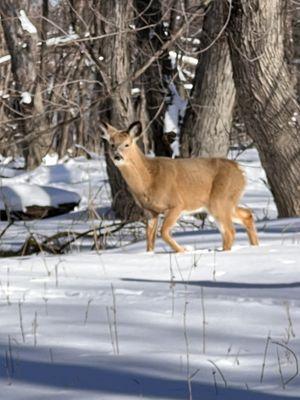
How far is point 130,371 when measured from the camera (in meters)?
4.68

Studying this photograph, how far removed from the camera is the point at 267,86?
477 inches

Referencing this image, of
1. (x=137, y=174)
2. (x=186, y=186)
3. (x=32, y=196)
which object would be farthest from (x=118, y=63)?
(x=186, y=186)

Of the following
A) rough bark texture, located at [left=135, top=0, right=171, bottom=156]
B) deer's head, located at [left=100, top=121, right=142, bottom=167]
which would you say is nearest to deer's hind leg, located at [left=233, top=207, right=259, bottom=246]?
deer's head, located at [left=100, top=121, right=142, bottom=167]

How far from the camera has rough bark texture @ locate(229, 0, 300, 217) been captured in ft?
39.2

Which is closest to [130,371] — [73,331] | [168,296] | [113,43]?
[73,331]

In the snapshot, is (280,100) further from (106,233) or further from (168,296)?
(168,296)

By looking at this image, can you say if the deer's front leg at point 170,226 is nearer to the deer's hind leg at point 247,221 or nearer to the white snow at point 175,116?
the deer's hind leg at point 247,221

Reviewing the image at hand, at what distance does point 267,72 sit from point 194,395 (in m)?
8.18

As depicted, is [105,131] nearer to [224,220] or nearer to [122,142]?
[122,142]

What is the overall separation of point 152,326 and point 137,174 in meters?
5.14

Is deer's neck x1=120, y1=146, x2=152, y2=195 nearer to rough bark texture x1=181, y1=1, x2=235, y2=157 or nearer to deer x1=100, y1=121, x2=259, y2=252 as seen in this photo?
deer x1=100, y1=121, x2=259, y2=252

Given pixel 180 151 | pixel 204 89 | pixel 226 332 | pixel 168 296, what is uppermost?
pixel 226 332

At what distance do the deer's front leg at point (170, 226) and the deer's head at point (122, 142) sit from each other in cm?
73

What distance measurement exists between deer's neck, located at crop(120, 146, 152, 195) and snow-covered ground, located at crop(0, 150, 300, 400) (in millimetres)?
1348
